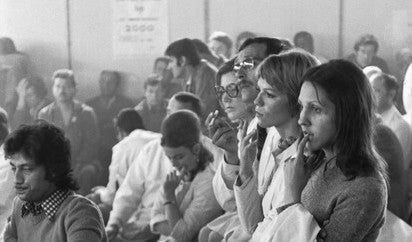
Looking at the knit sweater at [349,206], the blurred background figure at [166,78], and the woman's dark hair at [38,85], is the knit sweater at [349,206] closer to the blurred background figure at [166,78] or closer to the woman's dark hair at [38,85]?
the blurred background figure at [166,78]

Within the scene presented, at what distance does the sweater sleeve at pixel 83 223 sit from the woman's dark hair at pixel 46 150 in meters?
0.12

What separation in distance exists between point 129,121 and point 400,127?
185 cm

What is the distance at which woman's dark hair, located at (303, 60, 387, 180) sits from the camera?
92.1 inches

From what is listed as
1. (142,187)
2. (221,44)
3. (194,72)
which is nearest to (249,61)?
(142,187)

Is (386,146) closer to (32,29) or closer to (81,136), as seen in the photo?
(81,136)

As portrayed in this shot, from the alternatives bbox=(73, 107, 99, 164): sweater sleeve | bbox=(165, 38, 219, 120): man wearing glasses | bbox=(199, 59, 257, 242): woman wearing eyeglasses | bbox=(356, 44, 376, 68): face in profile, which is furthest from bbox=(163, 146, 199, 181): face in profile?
bbox=(73, 107, 99, 164): sweater sleeve

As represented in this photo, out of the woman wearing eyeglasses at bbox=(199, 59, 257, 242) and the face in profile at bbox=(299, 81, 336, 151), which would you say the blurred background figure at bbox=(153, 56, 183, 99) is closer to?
the woman wearing eyeglasses at bbox=(199, 59, 257, 242)

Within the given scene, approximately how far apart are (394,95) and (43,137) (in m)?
3.10

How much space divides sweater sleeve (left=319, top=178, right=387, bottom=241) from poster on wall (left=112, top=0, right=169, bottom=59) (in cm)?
474

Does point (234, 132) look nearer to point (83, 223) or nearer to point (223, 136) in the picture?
point (223, 136)

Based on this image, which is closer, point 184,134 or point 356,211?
point 356,211

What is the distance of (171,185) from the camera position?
14.3 feet

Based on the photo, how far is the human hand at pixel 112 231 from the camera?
5.13 meters

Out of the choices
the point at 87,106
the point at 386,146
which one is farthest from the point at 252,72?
the point at 87,106
